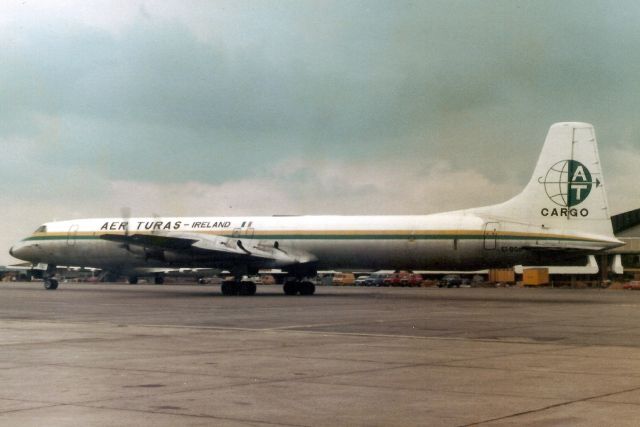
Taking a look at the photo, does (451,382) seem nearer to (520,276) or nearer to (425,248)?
(425,248)

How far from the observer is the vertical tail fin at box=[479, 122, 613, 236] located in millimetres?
36312

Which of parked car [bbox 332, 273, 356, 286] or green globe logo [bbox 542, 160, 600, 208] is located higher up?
green globe logo [bbox 542, 160, 600, 208]

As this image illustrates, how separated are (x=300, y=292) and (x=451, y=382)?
34.3 meters

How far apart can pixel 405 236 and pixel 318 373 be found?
93.3 feet

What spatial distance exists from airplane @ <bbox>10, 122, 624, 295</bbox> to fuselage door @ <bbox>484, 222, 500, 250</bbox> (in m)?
0.05

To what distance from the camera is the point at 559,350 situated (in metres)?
14.9

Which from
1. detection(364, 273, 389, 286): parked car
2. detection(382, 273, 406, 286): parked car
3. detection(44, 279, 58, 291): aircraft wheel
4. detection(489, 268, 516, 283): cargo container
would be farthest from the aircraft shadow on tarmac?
detection(364, 273, 389, 286): parked car

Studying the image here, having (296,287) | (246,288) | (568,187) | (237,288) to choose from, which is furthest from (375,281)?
(568,187)

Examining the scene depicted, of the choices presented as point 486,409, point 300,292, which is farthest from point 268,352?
point 300,292

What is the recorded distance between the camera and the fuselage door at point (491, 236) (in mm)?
37406

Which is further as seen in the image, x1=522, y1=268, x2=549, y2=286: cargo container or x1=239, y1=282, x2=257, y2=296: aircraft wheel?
x1=522, y1=268, x2=549, y2=286: cargo container

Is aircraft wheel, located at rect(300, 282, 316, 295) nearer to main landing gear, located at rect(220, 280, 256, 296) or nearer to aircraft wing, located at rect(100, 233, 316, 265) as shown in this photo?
aircraft wing, located at rect(100, 233, 316, 265)

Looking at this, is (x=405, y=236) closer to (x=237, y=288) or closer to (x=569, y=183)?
(x=569, y=183)

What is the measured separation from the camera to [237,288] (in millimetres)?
42906
